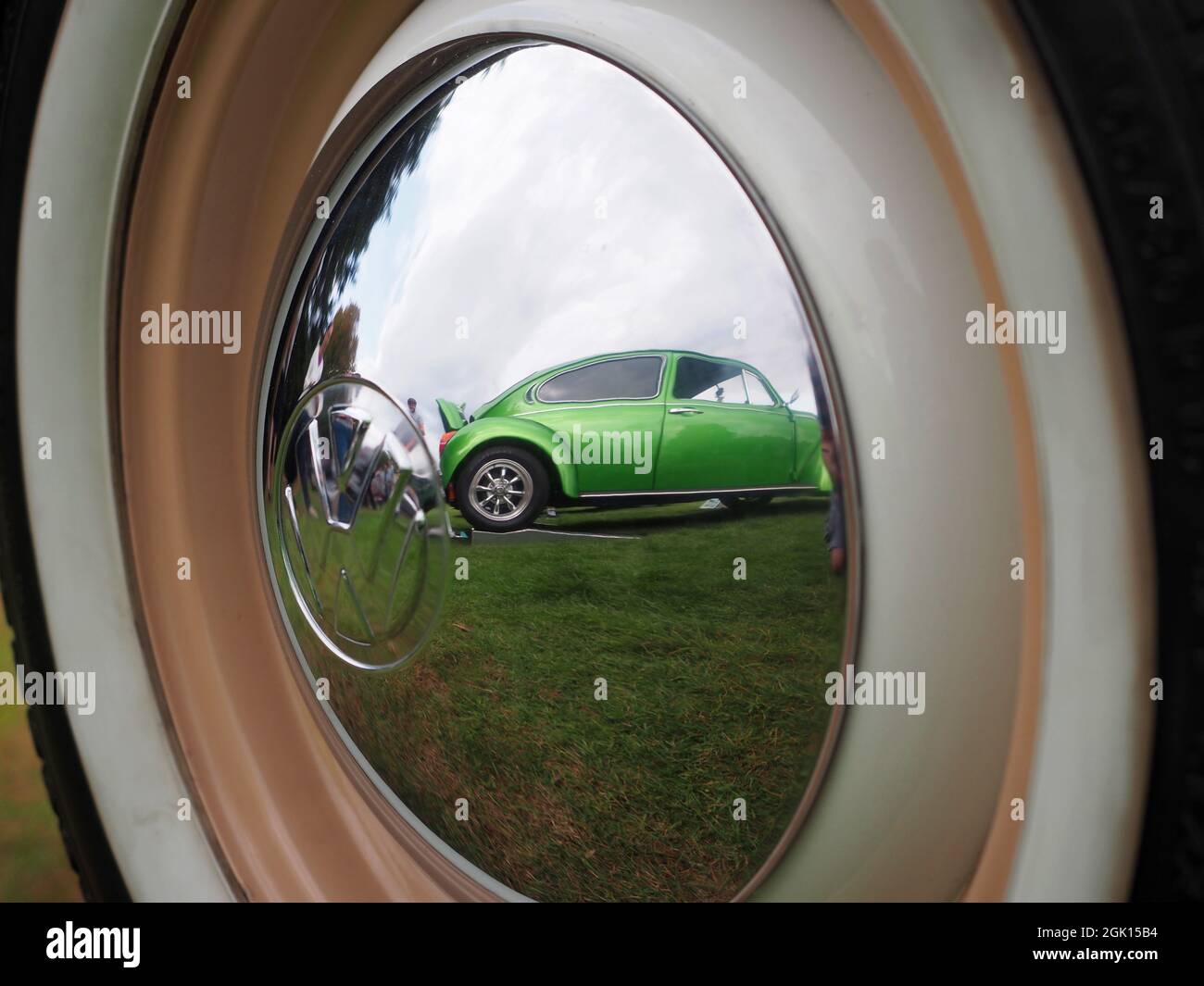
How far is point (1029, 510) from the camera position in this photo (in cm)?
60

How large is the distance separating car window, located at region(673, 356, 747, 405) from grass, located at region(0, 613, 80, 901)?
4.02 feet

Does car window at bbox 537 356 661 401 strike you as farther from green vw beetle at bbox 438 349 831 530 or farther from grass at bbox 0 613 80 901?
grass at bbox 0 613 80 901

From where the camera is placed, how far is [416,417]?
3.00ft

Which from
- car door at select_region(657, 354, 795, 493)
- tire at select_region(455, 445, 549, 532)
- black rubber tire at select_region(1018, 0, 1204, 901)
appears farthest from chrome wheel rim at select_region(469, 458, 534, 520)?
black rubber tire at select_region(1018, 0, 1204, 901)

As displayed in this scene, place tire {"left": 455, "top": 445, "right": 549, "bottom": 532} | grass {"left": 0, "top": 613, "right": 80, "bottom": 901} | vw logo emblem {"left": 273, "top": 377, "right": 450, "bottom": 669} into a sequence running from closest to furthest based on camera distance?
tire {"left": 455, "top": 445, "right": 549, "bottom": 532} < vw logo emblem {"left": 273, "top": 377, "right": 450, "bottom": 669} < grass {"left": 0, "top": 613, "right": 80, "bottom": 901}

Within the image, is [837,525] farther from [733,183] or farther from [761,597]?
[733,183]

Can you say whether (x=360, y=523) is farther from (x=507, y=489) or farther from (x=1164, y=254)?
(x=1164, y=254)

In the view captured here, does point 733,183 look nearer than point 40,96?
Yes

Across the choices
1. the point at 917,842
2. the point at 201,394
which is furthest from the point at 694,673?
the point at 201,394

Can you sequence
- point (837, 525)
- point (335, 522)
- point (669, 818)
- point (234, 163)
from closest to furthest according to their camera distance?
1. point (837, 525)
2. point (669, 818)
3. point (335, 522)
4. point (234, 163)

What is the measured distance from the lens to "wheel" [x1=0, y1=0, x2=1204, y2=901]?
1.81 feet

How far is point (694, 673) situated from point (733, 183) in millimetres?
443

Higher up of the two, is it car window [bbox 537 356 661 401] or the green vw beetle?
car window [bbox 537 356 661 401]

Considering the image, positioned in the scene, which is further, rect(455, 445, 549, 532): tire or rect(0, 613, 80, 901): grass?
rect(0, 613, 80, 901): grass
